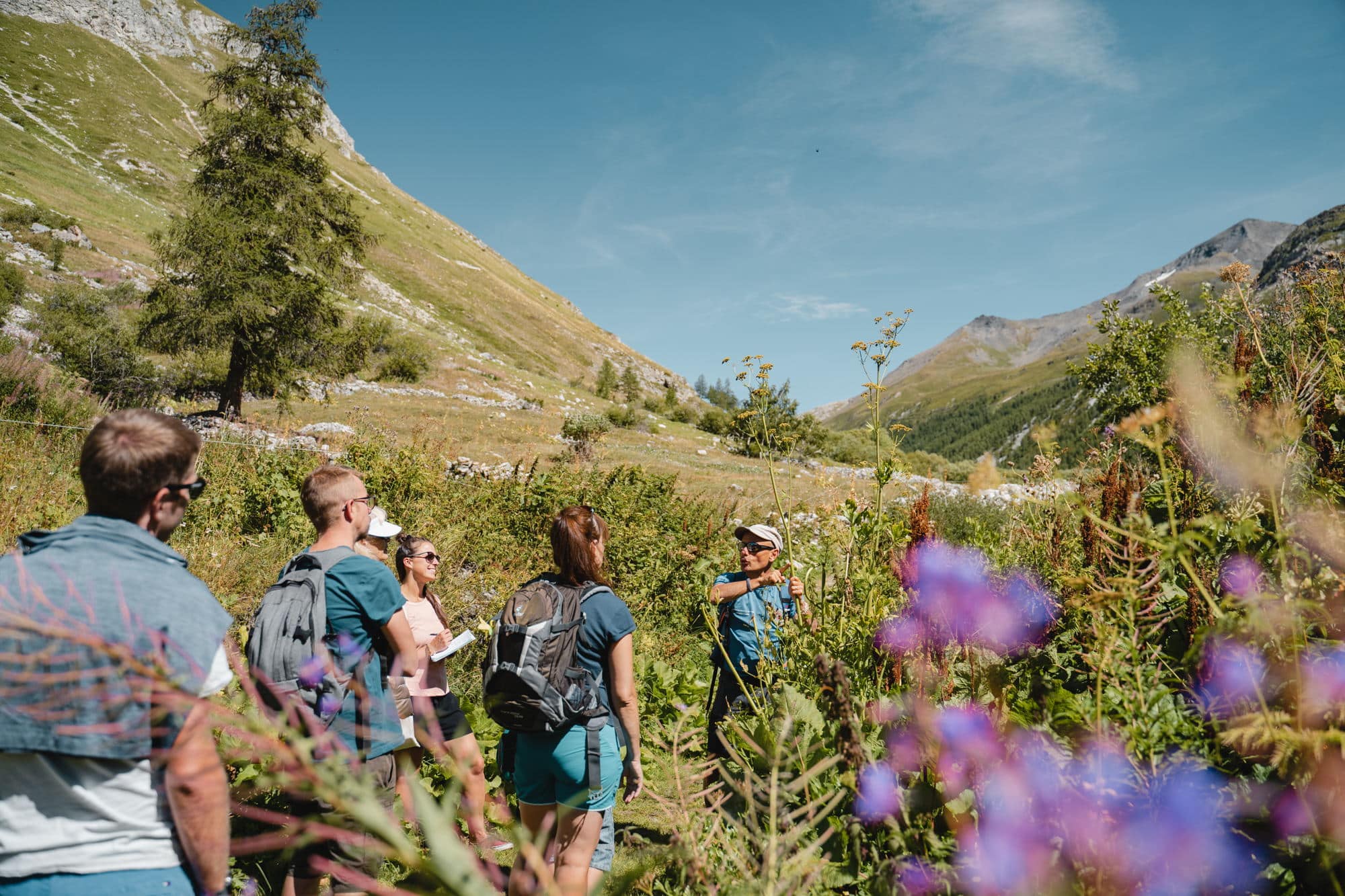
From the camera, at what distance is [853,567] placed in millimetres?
2541

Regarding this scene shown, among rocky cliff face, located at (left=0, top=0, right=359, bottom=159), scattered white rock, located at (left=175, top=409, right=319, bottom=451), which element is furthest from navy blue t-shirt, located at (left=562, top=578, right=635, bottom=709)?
rocky cliff face, located at (left=0, top=0, right=359, bottom=159)

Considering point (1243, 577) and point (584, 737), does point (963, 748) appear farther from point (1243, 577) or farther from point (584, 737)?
point (584, 737)

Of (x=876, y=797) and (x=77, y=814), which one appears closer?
(x=876, y=797)

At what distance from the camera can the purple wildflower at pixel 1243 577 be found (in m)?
1.36

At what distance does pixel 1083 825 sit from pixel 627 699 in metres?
2.50

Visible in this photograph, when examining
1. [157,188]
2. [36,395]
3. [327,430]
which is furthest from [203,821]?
[157,188]

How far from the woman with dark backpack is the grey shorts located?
0.08 metres

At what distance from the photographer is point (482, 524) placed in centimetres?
793

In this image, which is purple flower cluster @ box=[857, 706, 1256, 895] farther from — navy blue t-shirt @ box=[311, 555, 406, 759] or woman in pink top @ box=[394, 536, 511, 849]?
woman in pink top @ box=[394, 536, 511, 849]

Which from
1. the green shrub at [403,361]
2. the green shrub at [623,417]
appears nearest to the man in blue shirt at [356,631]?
the green shrub at [623,417]

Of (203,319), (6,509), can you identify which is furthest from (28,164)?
(6,509)

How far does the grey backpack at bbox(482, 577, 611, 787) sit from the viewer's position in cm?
290

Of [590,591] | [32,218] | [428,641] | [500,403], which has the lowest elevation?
[428,641]

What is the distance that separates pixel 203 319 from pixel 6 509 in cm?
1068
